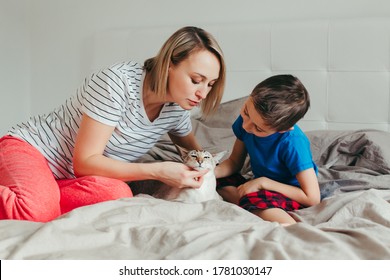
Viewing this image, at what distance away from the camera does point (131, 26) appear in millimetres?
2717

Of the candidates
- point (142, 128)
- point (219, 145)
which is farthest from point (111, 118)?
point (219, 145)

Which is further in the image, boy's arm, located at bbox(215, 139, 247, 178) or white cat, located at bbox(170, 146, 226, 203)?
boy's arm, located at bbox(215, 139, 247, 178)

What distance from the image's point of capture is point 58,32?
288 cm

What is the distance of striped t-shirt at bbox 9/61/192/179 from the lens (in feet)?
4.77

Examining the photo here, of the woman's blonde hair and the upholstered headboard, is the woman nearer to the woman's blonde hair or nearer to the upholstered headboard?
the woman's blonde hair

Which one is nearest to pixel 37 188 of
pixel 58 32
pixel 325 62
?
pixel 325 62

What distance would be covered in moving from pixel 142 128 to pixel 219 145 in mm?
492

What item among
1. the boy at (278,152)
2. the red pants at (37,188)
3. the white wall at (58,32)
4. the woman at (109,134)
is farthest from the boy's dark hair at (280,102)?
the white wall at (58,32)

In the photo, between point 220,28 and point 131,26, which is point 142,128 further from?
point 131,26

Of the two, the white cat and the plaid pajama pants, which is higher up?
the white cat

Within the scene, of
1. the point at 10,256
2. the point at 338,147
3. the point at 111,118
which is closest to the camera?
the point at 10,256

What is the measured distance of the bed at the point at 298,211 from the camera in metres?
0.98

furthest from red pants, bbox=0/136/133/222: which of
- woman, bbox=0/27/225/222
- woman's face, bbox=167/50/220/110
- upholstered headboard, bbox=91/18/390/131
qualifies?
upholstered headboard, bbox=91/18/390/131

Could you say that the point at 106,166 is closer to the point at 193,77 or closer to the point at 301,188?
the point at 193,77
